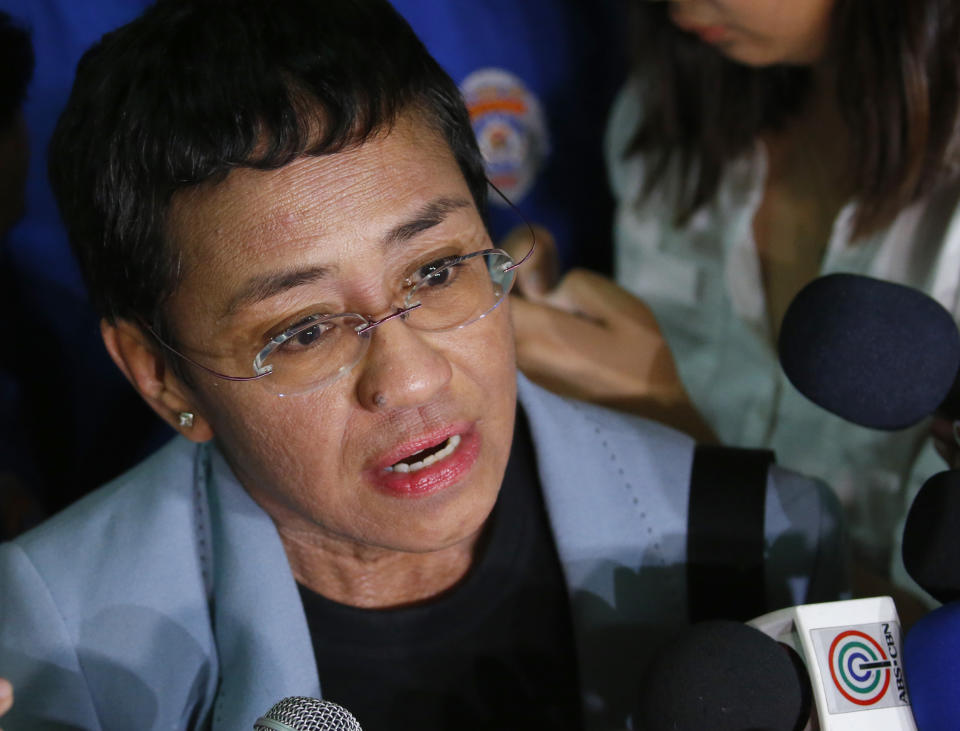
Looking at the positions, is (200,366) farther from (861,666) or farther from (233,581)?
(861,666)

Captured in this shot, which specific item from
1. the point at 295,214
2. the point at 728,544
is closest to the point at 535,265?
the point at 728,544

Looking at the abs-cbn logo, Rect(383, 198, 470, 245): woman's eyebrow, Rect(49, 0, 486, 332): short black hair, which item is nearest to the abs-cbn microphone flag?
the abs-cbn logo

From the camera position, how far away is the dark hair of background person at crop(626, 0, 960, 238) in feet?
4.94

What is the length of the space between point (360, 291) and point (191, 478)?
1.35ft

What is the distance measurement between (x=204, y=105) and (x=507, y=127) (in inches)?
43.6

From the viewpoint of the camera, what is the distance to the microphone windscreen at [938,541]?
3.06 feet

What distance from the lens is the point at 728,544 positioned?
4.17 ft

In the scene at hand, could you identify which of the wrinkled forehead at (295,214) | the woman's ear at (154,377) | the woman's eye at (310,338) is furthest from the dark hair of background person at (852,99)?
the woman's ear at (154,377)

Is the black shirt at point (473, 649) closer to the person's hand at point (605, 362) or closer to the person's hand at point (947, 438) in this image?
the person's hand at point (605, 362)

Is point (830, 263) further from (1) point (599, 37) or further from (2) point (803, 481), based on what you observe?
(1) point (599, 37)

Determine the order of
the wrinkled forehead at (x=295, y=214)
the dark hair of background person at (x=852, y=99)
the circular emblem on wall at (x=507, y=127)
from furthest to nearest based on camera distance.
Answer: the circular emblem on wall at (x=507, y=127) < the dark hair of background person at (x=852, y=99) < the wrinkled forehead at (x=295, y=214)

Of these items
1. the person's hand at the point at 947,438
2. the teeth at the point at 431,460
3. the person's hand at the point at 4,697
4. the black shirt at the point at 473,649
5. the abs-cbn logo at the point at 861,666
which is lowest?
the black shirt at the point at 473,649

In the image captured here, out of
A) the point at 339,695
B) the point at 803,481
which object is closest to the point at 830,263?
the point at 803,481

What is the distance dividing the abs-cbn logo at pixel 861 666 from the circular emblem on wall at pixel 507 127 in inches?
50.5
